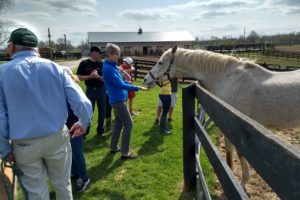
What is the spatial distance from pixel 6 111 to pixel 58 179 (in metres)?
0.82

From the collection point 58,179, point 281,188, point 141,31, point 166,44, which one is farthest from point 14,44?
point 141,31

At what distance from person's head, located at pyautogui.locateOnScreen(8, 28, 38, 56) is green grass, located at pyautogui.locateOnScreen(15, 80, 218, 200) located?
227cm

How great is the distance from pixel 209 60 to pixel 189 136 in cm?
143

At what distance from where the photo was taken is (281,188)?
0.96 metres

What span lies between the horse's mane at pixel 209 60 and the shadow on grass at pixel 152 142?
2.00m

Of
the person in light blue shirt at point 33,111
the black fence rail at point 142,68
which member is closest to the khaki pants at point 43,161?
the person in light blue shirt at point 33,111

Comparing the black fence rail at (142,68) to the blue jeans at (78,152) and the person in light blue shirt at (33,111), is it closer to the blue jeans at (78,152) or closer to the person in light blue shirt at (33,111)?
the blue jeans at (78,152)

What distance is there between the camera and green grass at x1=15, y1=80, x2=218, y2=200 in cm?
393

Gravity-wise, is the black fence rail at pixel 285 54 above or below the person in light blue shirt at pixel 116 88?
above

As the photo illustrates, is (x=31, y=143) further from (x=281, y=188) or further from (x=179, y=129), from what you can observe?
(x=179, y=129)

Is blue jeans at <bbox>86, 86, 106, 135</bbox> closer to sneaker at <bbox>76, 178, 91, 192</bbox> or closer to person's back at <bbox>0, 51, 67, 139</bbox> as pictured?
sneaker at <bbox>76, 178, 91, 192</bbox>

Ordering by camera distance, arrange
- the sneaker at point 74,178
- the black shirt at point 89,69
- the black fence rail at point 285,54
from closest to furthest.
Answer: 1. the sneaker at point 74,178
2. the black shirt at point 89,69
3. the black fence rail at point 285,54

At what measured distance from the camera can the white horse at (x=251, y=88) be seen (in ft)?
12.5

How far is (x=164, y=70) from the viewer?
5.23 metres
